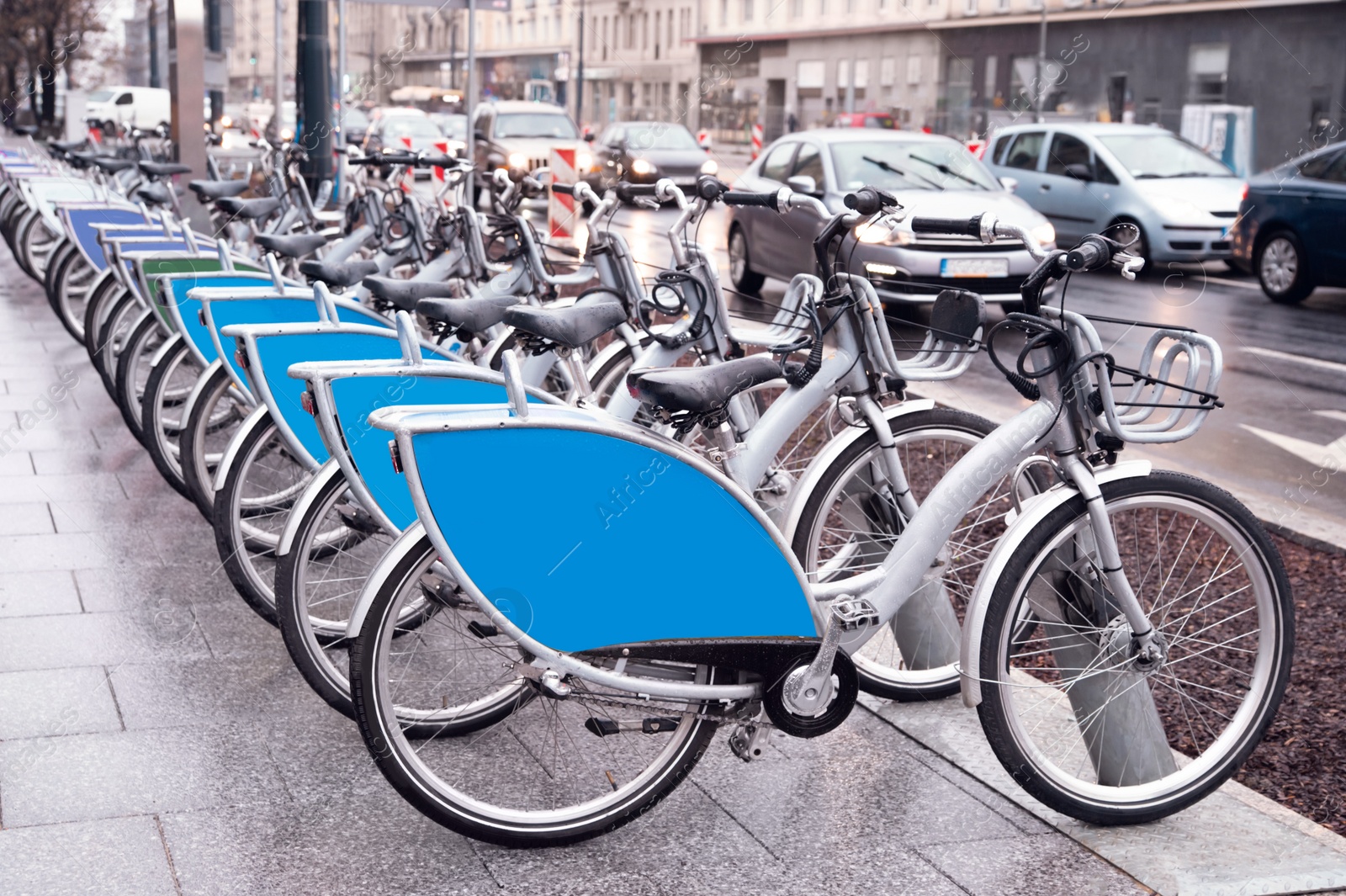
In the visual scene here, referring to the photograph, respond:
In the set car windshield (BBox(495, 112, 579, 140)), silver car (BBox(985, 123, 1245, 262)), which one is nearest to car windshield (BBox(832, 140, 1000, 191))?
silver car (BBox(985, 123, 1245, 262))

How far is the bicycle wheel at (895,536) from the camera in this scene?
3799mm

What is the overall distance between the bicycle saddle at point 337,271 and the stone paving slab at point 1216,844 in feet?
9.73

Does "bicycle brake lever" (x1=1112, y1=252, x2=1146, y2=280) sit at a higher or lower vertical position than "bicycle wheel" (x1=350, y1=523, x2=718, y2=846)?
higher

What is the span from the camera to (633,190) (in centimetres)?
475

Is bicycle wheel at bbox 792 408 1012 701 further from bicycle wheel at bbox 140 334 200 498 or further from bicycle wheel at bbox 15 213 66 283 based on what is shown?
bicycle wheel at bbox 15 213 66 283

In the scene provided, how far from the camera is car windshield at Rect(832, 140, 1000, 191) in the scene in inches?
503

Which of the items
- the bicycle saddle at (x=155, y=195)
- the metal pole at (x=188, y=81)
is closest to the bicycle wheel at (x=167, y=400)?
the bicycle saddle at (x=155, y=195)

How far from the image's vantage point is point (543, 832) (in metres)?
3.12

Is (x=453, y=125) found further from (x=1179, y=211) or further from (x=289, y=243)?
(x=289, y=243)

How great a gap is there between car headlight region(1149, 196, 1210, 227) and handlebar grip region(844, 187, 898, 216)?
13.2 meters

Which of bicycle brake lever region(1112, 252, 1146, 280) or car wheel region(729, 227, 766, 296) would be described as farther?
car wheel region(729, 227, 766, 296)

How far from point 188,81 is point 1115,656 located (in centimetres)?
1155

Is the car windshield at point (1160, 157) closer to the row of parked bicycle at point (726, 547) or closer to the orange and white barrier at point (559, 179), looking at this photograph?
the orange and white barrier at point (559, 179)

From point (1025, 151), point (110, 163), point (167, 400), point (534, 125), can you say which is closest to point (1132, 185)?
point (1025, 151)
